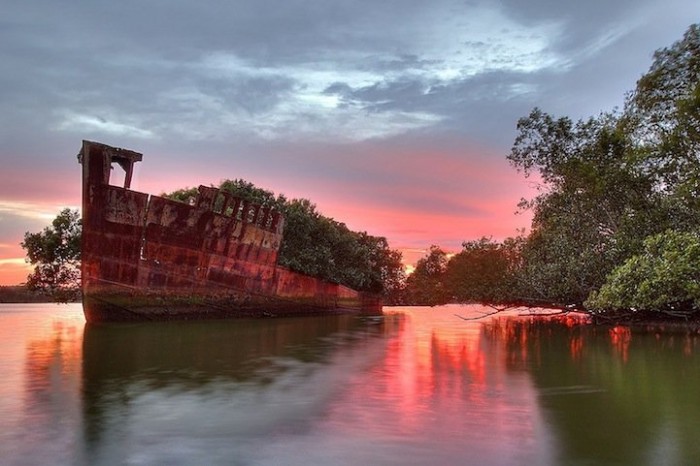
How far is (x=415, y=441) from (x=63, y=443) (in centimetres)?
362

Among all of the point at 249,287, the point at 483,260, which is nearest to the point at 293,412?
the point at 249,287

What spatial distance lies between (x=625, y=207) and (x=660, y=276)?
1083cm

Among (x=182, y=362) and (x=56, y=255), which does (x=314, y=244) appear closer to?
(x=56, y=255)

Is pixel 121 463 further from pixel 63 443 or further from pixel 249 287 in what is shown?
pixel 249 287

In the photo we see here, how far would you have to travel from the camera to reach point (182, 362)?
13758mm

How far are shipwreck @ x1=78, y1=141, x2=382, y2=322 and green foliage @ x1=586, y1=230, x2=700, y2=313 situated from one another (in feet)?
57.7

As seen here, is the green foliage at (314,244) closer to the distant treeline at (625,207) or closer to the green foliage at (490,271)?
the green foliage at (490,271)

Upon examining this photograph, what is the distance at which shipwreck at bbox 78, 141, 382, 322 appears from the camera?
85.6ft

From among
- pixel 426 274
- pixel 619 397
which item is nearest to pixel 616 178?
pixel 619 397

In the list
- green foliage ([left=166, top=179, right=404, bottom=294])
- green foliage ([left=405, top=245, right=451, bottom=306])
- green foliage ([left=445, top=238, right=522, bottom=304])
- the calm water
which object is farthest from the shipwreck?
green foliage ([left=405, top=245, right=451, bottom=306])

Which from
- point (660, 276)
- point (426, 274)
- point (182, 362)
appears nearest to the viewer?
point (182, 362)

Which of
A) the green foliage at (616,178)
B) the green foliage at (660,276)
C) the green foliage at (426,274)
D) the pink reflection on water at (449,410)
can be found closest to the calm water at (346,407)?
the pink reflection on water at (449,410)

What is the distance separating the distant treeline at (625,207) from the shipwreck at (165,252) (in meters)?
13.9

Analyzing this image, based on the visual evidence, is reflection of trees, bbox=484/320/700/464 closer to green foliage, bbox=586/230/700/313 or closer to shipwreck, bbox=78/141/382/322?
green foliage, bbox=586/230/700/313
